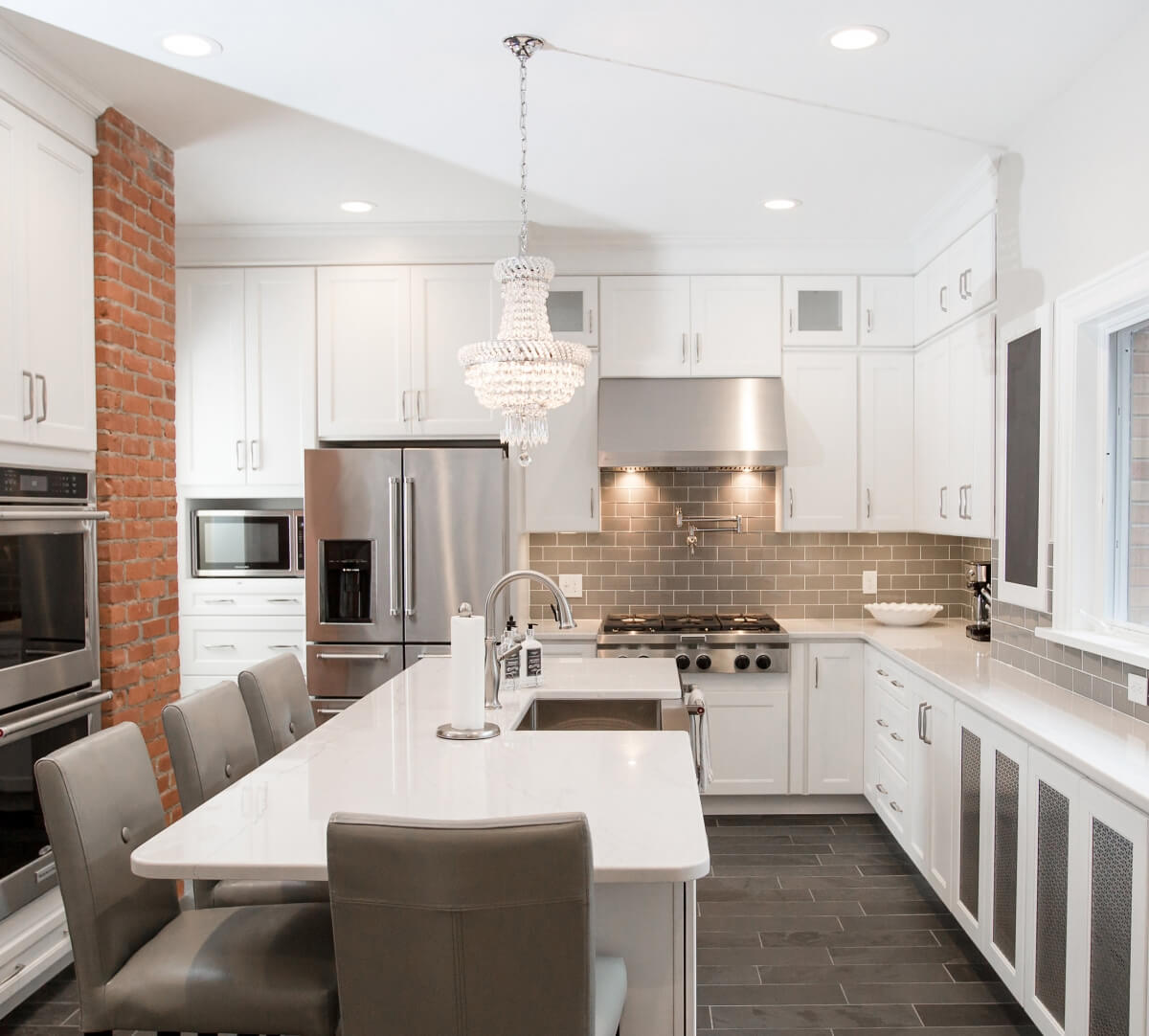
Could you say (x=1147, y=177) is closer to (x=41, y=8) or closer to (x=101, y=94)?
(x=41, y=8)

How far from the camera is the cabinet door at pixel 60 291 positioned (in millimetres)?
2760

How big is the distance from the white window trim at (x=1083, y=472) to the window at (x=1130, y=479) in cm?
2

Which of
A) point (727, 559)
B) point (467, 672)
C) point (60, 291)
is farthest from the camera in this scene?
point (727, 559)

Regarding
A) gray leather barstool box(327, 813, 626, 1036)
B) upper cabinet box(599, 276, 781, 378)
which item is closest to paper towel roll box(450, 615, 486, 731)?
gray leather barstool box(327, 813, 626, 1036)

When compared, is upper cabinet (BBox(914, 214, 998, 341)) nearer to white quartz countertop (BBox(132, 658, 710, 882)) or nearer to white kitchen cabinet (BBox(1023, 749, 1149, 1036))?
white kitchen cabinet (BBox(1023, 749, 1149, 1036))

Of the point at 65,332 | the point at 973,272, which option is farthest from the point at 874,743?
the point at 65,332

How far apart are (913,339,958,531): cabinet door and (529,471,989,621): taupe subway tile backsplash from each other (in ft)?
1.64

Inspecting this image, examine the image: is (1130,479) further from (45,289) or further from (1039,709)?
(45,289)

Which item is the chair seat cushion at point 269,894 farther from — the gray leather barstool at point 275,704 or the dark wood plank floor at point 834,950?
the dark wood plank floor at point 834,950

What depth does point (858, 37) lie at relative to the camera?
2555 millimetres

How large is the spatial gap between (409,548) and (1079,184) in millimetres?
2941

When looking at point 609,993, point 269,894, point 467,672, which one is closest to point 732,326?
point 467,672

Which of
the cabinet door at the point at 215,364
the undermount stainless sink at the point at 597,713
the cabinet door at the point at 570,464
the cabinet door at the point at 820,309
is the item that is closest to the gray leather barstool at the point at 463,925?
the undermount stainless sink at the point at 597,713

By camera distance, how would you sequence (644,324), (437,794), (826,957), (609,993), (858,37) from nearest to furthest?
(609,993)
(437,794)
(858,37)
(826,957)
(644,324)
